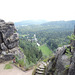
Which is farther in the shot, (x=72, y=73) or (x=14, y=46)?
(x=14, y=46)

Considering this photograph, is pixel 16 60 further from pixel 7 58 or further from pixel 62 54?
pixel 62 54

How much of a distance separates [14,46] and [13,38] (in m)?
1.85

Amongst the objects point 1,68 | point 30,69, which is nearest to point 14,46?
point 1,68

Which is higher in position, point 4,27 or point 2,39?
point 4,27

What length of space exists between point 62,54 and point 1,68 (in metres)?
10.9

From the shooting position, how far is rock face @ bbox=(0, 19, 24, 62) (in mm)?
18039

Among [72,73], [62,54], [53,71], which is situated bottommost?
[53,71]

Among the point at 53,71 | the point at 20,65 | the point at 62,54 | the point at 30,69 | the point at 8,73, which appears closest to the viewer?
the point at 62,54

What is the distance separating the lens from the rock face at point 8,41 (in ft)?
59.2

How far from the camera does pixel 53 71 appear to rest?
7.90 m

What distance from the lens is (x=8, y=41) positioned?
1975cm

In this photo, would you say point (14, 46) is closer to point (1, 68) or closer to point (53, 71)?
point (1, 68)

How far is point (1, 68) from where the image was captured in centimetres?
1423

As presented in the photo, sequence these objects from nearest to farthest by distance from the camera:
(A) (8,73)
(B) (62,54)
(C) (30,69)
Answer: (B) (62,54), (A) (8,73), (C) (30,69)
